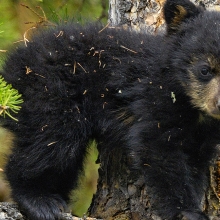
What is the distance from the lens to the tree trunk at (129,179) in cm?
641

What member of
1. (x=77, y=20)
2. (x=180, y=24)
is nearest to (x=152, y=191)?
(x=180, y=24)

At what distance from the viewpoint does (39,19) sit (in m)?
7.43

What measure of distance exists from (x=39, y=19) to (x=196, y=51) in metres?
2.32

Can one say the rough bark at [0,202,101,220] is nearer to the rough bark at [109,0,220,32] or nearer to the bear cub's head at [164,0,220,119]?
the bear cub's head at [164,0,220,119]

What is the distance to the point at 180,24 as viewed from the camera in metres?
6.18

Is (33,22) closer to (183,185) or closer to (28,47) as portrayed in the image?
(28,47)

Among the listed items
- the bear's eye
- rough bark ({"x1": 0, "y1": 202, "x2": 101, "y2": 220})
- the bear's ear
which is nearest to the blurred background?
rough bark ({"x1": 0, "y1": 202, "x2": 101, "y2": 220})

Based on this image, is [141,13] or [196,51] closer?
[196,51]

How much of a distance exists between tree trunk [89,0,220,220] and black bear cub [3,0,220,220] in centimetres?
17

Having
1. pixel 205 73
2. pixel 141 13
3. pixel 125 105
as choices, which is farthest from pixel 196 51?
pixel 141 13

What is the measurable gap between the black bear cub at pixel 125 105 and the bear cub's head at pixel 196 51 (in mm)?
10

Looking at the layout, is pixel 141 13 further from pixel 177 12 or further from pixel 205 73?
pixel 205 73

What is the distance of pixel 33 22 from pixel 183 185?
2.57 metres

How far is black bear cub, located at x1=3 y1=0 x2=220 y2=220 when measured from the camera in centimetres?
601
